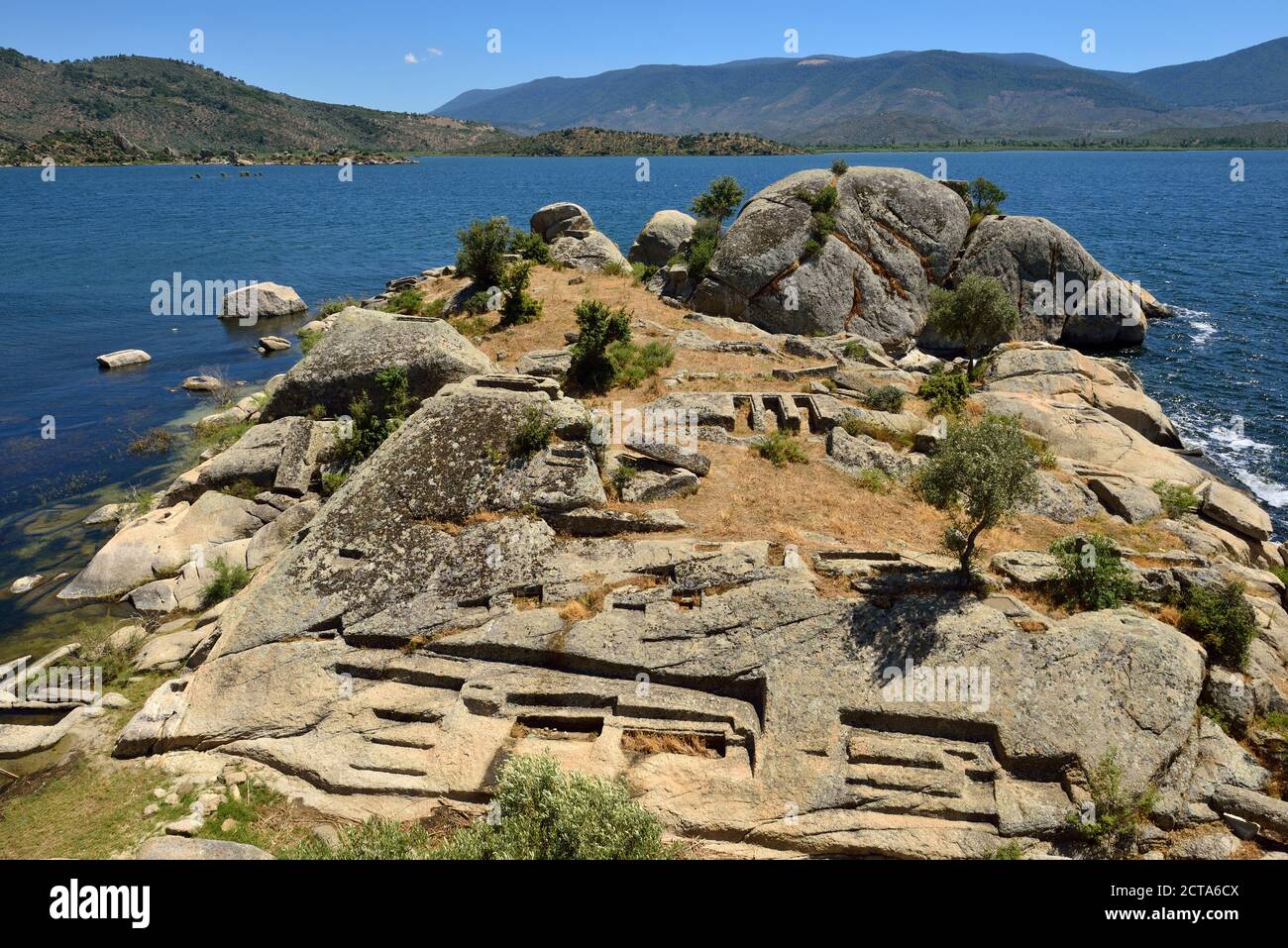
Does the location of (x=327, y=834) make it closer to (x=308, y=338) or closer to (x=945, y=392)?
(x=945, y=392)

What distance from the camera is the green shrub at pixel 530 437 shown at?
21188 millimetres

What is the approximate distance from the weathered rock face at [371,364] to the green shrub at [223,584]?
880 cm

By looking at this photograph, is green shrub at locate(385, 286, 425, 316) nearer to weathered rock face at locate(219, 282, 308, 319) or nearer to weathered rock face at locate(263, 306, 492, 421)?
weathered rock face at locate(263, 306, 492, 421)

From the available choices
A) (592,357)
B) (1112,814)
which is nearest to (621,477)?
(592,357)

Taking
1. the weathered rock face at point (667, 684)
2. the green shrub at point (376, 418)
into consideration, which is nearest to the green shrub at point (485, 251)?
the green shrub at point (376, 418)

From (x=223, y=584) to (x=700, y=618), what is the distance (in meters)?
15.5

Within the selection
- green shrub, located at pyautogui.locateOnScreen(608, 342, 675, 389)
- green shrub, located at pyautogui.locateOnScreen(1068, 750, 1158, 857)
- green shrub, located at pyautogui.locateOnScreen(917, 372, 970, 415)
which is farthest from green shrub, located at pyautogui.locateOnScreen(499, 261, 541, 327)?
green shrub, located at pyautogui.locateOnScreen(1068, 750, 1158, 857)

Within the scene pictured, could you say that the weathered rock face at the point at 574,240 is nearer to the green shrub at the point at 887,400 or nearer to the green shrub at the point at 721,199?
the green shrub at the point at 721,199

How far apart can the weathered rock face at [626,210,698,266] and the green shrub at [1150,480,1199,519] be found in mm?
37009

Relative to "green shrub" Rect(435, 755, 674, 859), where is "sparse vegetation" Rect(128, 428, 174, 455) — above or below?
above

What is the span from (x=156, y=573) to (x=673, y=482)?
1770cm

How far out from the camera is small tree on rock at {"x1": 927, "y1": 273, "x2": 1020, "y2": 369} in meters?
33.8

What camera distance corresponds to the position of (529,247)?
152 ft
